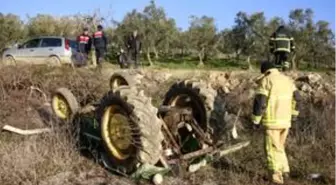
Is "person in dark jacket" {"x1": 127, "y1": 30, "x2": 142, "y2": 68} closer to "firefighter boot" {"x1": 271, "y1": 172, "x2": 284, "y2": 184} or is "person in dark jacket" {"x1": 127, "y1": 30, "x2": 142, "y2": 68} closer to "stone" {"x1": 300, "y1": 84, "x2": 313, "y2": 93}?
"stone" {"x1": 300, "y1": 84, "x2": 313, "y2": 93}

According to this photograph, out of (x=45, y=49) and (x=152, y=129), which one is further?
(x=45, y=49)

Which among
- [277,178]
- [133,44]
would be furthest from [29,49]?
[277,178]

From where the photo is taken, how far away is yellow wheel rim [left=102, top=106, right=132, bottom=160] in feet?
23.9

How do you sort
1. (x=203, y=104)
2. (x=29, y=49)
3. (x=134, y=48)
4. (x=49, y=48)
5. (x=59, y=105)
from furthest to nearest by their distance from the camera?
(x=29, y=49) < (x=49, y=48) < (x=134, y=48) < (x=59, y=105) < (x=203, y=104)

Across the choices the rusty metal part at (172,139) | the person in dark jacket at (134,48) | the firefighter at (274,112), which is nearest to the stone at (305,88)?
the person in dark jacket at (134,48)

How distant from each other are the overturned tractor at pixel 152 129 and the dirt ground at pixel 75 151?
0.81 ft

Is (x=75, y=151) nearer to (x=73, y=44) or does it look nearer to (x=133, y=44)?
(x=133, y=44)

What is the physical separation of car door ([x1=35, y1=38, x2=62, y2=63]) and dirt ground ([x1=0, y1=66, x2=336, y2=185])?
306 inches

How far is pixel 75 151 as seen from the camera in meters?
7.98

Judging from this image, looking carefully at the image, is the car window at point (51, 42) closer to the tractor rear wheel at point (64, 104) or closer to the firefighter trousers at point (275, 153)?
the tractor rear wheel at point (64, 104)

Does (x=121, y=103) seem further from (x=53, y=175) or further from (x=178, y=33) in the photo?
(x=178, y=33)

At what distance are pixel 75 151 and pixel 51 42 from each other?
14239 mm

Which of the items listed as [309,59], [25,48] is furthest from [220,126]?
[309,59]

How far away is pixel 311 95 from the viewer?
16.4 m
